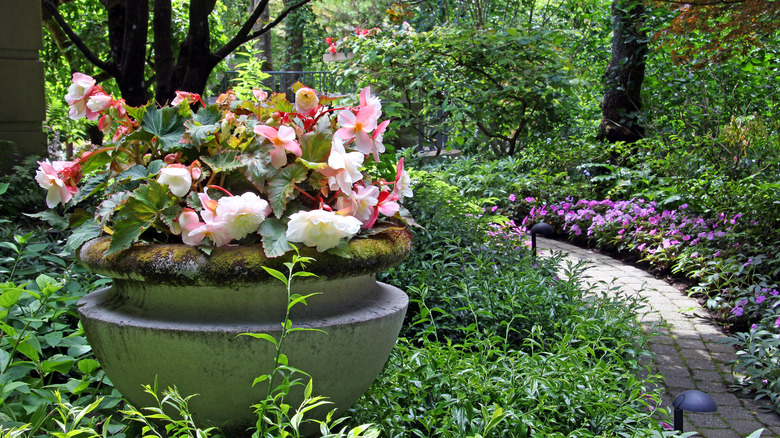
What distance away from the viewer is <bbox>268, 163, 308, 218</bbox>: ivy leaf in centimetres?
145

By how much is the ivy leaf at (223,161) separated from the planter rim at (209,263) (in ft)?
0.72

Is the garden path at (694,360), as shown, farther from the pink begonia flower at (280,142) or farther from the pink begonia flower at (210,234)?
the pink begonia flower at (210,234)

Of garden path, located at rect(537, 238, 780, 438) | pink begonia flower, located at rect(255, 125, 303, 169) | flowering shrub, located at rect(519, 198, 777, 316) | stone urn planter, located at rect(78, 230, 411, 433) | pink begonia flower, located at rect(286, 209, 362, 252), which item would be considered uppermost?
pink begonia flower, located at rect(255, 125, 303, 169)

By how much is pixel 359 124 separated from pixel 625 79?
22.6ft

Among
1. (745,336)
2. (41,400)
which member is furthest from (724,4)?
(41,400)

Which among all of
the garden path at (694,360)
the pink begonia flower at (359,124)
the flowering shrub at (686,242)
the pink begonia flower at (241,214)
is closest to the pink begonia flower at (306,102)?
the pink begonia flower at (359,124)

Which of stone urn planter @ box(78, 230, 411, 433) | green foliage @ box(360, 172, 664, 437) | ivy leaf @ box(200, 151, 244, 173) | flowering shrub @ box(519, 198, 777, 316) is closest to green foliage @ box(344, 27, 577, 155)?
flowering shrub @ box(519, 198, 777, 316)

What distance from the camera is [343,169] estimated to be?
146 centimetres

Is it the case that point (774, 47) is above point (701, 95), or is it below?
above

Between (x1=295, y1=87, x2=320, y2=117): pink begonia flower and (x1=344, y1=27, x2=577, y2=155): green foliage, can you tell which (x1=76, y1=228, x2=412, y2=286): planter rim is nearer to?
(x1=295, y1=87, x2=320, y2=117): pink begonia flower

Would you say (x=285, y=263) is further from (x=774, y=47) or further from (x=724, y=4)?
(x=774, y=47)

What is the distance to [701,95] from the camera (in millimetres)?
7406

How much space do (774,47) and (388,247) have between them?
7.69 meters

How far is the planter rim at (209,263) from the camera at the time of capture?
51.6 inches
